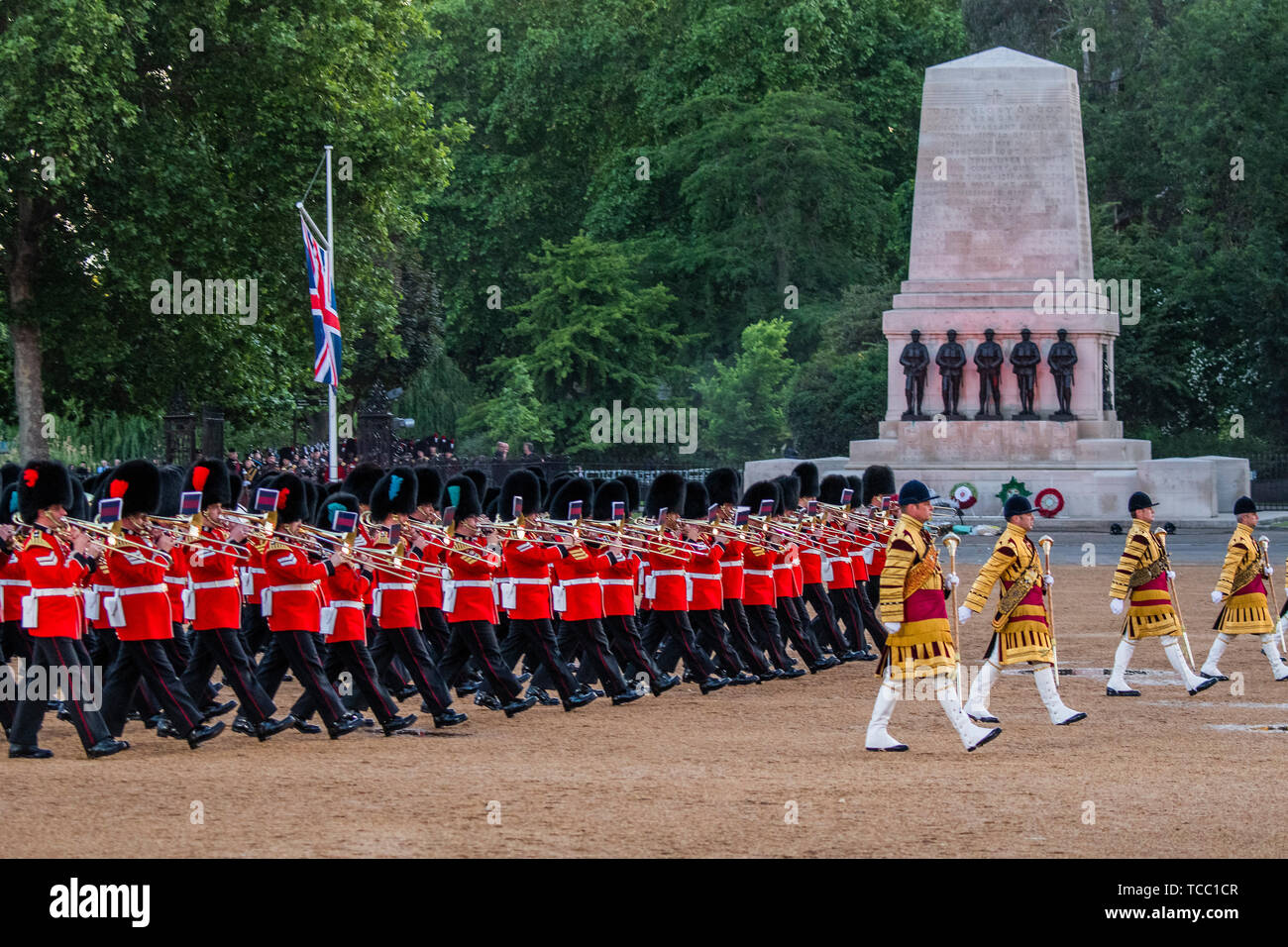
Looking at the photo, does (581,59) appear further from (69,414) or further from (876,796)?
(876,796)

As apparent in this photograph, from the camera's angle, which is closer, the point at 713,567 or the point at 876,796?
the point at 876,796

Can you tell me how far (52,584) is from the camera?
1209 centimetres

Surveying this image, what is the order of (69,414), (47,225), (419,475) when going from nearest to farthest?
(419,475) < (47,225) < (69,414)

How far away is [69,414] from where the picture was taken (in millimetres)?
36219

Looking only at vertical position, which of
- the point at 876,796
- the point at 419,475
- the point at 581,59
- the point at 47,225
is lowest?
the point at 876,796

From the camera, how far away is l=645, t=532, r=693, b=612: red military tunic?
49.8ft

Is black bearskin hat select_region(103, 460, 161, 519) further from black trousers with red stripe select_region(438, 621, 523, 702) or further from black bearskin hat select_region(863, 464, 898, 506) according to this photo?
black bearskin hat select_region(863, 464, 898, 506)

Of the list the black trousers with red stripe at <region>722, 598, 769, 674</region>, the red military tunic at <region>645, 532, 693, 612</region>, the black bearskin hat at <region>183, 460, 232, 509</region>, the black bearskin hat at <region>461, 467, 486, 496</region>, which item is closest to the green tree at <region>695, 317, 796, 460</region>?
the black bearskin hat at <region>461, 467, 486, 496</region>

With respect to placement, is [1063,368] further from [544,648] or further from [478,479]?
[544,648]

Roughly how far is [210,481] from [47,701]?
6.28 ft

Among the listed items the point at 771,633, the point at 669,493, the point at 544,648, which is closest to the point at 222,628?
the point at 544,648

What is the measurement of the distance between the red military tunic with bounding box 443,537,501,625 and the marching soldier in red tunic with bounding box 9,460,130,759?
244 centimetres
